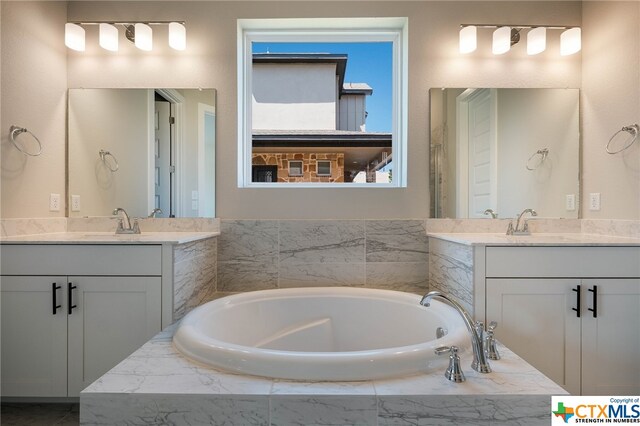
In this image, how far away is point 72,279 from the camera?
1.61 m

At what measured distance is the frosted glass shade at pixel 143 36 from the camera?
2.11 meters

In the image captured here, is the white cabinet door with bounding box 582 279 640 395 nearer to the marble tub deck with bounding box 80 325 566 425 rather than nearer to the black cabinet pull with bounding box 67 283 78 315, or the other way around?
the marble tub deck with bounding box 80 325 566 425

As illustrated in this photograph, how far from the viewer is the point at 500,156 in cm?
217

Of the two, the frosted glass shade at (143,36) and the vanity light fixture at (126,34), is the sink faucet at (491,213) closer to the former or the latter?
the vanity light fixture at (126,34)

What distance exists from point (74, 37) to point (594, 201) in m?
3.40

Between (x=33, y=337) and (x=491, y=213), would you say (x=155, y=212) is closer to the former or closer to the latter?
(x=33, y=337)

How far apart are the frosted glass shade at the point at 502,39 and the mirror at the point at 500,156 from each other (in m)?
0.25

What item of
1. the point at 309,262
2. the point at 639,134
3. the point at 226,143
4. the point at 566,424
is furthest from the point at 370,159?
the point at 566,424

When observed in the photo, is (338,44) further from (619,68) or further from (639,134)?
(639,134)

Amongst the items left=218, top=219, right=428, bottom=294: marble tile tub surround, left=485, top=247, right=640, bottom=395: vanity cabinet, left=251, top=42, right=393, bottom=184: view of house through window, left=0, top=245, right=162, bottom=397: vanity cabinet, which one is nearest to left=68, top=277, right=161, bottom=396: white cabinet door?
left=0, top=245, right=162, bottom=397: vanity cabinet

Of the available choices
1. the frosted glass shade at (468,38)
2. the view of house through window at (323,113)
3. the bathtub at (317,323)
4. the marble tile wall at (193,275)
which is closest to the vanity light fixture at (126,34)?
the view of house through window at (323,113)

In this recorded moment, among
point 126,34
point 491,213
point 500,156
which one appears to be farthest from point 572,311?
point 126,34

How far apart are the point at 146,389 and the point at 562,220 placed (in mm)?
2434

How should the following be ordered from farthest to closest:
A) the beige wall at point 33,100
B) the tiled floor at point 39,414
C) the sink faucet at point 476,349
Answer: the beige wall at point 33,100 → the tiled floor at point 39,414 → the sink faucet at point 476,349
